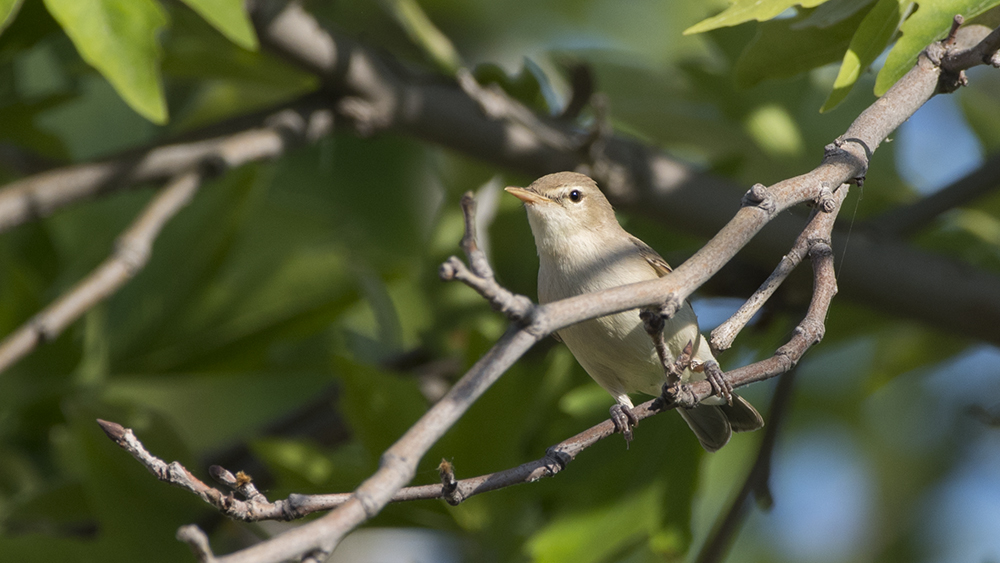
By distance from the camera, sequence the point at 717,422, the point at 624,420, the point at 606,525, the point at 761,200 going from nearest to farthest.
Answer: the point at 761,200, the point at 624,420, the point at 717,422, the point at 606,525

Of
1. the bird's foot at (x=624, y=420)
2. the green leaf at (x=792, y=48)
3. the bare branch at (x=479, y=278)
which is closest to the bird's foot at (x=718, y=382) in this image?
the bird's foot at (x=624, y=420)

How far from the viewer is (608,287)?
2.12 m

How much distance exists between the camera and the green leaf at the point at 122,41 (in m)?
2.03

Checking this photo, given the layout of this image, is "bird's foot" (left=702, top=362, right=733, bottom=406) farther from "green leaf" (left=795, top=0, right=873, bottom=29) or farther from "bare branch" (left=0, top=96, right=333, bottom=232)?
"bare branch" (left=0, top=96, right=333, bottom=232)

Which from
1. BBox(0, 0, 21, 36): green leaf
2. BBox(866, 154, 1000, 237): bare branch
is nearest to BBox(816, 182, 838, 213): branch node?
BBox(866, 154, 1000, 237): bare branch

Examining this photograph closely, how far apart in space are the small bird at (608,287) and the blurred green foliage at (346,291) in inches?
14.0

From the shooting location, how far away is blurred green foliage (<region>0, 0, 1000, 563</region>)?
8.88ft

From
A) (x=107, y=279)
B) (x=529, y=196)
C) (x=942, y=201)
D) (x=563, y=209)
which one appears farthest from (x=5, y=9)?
(x=942, y=201)

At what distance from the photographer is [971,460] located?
5.06 metres

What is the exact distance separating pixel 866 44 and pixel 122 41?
5.18 ft

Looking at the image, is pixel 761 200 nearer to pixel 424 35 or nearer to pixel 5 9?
pixel 5 9

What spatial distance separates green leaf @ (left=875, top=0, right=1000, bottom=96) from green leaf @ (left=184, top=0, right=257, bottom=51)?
1.35 meters

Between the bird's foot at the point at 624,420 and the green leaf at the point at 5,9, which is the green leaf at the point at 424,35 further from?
the bird's foot at the point at 624,420

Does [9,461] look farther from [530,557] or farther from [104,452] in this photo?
[530,557]
